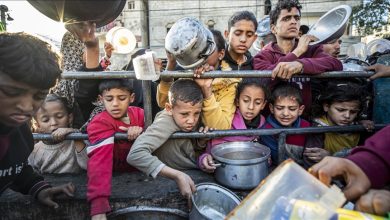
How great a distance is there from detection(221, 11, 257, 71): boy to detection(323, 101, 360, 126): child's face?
94cm

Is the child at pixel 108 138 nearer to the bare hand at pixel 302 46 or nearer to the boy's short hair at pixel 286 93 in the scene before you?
the boy's short hair at pixel 286 93

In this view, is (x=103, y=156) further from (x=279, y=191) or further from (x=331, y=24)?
(x=331, y=24)

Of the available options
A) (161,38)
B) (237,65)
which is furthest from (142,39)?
(237,65)

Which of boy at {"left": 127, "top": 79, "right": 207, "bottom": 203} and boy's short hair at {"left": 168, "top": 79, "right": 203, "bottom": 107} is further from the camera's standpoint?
boy's short hair at {"left": 168, "top": 79, "right": 203, "bottom": 107}

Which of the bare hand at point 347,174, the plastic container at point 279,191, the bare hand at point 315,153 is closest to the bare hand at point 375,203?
the bare hand at point 347,174

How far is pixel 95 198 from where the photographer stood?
190cm

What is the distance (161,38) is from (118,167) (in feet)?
79.8

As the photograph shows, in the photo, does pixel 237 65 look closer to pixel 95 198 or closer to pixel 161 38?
pixel 95 198

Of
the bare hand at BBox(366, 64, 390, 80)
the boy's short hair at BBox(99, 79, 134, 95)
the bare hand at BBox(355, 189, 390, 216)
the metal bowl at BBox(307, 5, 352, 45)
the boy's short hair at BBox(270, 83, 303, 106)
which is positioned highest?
the metal bowl at BBox(307, 5, 352, 45)

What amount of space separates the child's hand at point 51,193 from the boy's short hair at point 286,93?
179cm

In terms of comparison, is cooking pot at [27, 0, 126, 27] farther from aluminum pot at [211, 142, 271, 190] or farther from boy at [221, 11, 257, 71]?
boy at [221, 11, 257, 71]

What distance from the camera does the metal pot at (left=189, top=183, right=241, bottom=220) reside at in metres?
1.88

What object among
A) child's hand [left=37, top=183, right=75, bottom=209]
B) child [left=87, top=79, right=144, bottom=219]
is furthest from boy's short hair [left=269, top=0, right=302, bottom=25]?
child's hand [left=37, top=183, right=75, bottom=209]

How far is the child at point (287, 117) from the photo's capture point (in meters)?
2.50
